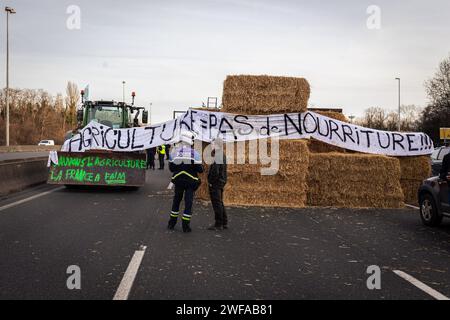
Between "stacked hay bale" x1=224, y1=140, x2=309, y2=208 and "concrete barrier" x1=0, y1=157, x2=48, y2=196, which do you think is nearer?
"stacked hay bale" x1=224, y1=140, x2=309, y2=208

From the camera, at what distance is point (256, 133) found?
13.2 meters

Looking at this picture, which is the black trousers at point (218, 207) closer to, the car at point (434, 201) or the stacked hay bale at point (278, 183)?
the stacked hay bale at point (278, 183)

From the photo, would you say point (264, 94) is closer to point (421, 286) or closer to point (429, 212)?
point (429, 212)

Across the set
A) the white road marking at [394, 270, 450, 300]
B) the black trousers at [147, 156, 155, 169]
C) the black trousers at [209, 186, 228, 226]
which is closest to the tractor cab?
the black trousers at [147, 156, 155, 169]

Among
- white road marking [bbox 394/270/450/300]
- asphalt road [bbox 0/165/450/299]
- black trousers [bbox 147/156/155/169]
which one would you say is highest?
black trousers [bbox 147/156/155/169]

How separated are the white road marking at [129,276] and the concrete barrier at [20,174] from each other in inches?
317

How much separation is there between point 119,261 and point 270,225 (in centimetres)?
406

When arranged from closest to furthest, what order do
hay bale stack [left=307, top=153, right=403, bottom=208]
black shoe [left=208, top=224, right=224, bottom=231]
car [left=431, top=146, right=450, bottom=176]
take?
black shoe [left=208, top=224, right=224, bottom=231] < hay bale stack [left=307, top=153, right=403, bottom=208] < car [left=431, top=146, right=450, bottom=176]

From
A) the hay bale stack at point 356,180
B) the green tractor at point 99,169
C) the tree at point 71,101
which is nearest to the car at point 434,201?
the hay bale stack at point 356,180

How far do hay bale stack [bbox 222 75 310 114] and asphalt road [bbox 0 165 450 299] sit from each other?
344cm

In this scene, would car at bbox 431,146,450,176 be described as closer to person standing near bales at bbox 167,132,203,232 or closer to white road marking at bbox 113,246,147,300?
person standing near bales at bbox 167,132,203,232

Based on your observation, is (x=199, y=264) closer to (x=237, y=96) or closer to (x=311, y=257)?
(x=311, y=257)

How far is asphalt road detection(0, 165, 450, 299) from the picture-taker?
512 centimetres

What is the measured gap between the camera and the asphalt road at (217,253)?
5121 millimetres
